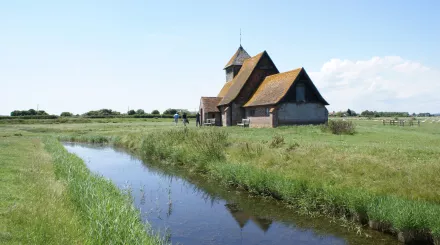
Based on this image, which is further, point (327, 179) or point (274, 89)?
point (274, 89)

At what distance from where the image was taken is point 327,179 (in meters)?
12.8

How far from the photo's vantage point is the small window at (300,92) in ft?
114

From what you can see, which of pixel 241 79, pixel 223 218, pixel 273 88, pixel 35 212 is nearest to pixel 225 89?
pixel 241 79

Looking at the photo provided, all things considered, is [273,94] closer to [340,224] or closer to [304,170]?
[304,170]

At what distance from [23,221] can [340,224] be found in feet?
28.2

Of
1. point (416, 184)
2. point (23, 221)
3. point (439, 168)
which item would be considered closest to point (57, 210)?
Answer: point (23, 221)

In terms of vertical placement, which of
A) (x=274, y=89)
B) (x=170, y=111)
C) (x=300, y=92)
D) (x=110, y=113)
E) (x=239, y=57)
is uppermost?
(x=239, y=57)

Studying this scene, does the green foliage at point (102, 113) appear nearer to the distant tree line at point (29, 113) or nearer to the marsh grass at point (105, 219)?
the distant tree line at point (29, 113)

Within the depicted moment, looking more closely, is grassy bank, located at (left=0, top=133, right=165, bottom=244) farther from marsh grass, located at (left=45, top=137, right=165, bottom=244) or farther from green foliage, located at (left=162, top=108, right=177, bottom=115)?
green foliage, located at (left=162, top=108, right=177, bottom=115)

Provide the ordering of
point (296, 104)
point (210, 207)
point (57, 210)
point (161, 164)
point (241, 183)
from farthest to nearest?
1. point (296, 104)
2. point (161, 164)
3. point (241, 183)
4. point (210, 207)
5. point (57, 210)

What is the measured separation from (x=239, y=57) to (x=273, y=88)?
41.5 ft

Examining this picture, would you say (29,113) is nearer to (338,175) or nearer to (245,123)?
(245,123)

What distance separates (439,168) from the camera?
39.1 ft

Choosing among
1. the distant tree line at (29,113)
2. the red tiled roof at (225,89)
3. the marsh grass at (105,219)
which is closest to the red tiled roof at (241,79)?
the red tiled roof at (225,89)
